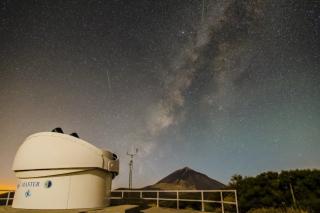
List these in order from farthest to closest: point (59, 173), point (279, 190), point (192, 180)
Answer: point (192, 180), point (279, 190), point (59, 173)

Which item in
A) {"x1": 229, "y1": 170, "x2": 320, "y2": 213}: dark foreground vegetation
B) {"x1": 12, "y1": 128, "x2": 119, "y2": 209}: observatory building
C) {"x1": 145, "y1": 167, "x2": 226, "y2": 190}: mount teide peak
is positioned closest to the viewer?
{"x1": 12, "y1": 128, "x2": 119, "y2": 209}: observatory building

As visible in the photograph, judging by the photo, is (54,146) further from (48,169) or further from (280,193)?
(280,193)

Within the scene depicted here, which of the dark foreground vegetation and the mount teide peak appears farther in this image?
the mount teide peak

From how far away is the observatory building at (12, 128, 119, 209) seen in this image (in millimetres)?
6879

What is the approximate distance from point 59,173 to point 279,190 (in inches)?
585

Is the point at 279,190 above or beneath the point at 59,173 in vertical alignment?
beneath

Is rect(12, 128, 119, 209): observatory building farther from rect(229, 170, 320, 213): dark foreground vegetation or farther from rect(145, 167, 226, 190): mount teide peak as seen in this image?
rect(145, 167, 226, 190): mount teide peak

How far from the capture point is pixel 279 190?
15.0 meters

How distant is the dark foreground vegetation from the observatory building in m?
11.7

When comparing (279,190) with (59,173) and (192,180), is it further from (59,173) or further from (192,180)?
(192,180)

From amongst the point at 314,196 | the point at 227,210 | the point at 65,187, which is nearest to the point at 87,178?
the point at 65,187

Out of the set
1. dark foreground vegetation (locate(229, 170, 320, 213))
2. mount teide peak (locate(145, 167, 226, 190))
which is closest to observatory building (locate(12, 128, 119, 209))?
dark foreground vegetation (locate(229, 170, 320, 213))

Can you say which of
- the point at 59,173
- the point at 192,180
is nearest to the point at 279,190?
the point at 59,173

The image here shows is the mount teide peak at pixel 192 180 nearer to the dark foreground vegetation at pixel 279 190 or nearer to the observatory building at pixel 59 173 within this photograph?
the dark foreground vegetation at pixel 279 190
